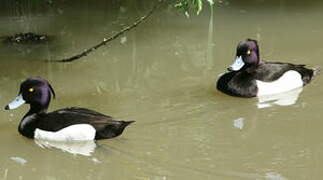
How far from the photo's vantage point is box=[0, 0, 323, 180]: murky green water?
6371 millimetres

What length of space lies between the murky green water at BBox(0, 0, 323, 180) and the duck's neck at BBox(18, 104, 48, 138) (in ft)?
0.40

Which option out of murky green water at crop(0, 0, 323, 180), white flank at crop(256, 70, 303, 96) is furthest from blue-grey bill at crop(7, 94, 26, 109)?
white flank at crop(256, 70, 303, 96)

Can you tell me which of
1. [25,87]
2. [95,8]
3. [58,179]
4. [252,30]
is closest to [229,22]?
[252,30]

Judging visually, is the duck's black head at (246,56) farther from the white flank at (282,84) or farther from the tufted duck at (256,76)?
the white flank at (282,84)

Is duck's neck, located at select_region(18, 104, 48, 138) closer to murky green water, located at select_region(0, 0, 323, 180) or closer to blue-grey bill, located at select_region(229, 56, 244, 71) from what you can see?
murky green water, located at select_region(0, 0, 323, 180)

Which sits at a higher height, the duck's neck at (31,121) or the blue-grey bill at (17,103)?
the blue-grey bill at (17,103)

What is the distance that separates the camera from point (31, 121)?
23.2 ft

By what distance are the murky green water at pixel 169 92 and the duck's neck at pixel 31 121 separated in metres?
0.12

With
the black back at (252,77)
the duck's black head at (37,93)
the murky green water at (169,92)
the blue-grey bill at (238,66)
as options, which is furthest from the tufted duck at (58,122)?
the blue-grey bill at (238,66)

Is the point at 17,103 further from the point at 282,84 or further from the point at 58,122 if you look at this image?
the point at 282,84

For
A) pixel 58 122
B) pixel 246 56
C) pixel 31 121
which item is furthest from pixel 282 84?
pixel 31 121

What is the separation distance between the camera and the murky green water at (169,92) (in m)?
6.37

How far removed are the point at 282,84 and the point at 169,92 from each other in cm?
139

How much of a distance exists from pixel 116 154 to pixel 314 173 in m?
1.87
